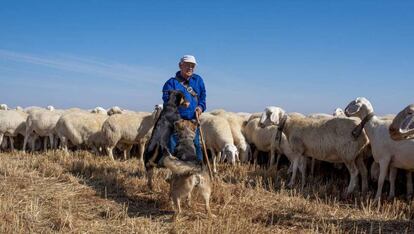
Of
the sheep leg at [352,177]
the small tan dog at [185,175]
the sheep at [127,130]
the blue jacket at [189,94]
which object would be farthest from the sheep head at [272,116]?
the small tan dog at [185,175]

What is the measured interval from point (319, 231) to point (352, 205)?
5.78 ft

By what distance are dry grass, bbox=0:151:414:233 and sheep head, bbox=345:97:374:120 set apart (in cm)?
156

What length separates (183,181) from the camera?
5824 millimetres

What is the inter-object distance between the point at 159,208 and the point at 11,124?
33.6 ft

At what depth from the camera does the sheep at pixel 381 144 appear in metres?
7.34

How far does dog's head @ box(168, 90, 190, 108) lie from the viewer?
6543 mm

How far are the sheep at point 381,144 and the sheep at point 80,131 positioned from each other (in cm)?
793

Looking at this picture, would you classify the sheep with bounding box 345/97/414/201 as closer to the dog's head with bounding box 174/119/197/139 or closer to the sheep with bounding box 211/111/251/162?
the dog's head with bounding box 174/119/197/139

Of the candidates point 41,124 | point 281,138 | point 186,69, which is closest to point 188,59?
point 186,69

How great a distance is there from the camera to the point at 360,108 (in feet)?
27.5

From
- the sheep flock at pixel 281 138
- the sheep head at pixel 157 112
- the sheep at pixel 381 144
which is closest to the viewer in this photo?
the sheep at pixel 381 144

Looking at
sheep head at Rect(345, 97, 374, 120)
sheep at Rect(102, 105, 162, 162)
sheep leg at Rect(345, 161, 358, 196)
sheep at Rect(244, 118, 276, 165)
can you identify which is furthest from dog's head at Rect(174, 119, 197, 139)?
sheep at Rect(102, 105, 162, 162)

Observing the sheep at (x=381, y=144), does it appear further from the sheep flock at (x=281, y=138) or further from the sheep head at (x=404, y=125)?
the sheep head at (x=404, y=125)

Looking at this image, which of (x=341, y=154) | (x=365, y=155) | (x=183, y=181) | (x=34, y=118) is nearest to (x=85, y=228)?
(x=183, y=181)
